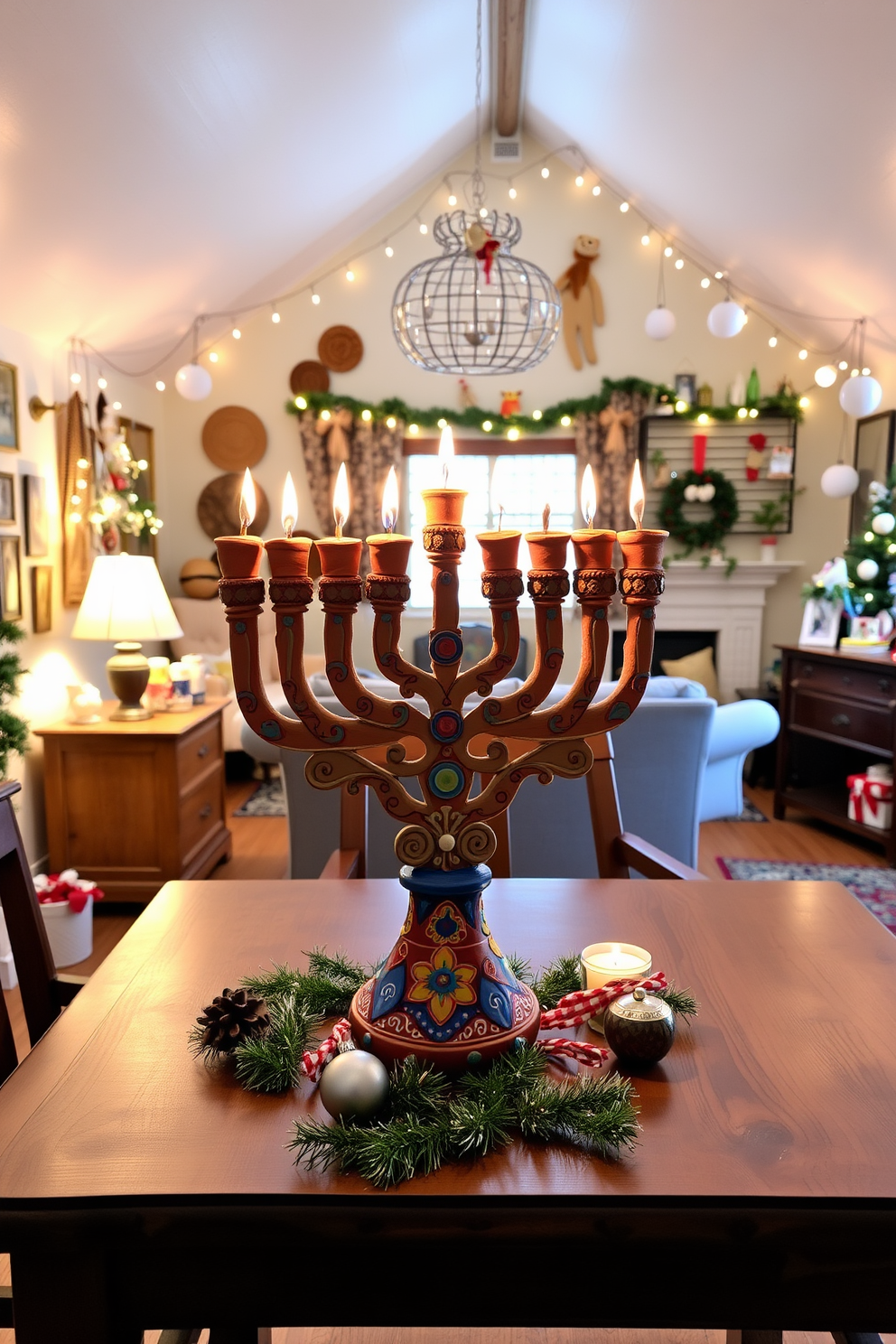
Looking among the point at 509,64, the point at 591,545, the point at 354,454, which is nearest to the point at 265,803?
the point at 354,454

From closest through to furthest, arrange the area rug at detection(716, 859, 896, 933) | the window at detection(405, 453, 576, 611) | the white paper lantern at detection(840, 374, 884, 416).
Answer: the area rug at detection(716, 859, 896, 933) < the white paper lantern at detection(840, 374, 884, 416) < the window at detection(405, 453, 576, 611)

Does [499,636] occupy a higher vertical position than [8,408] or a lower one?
lower

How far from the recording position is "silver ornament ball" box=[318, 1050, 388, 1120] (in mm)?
851

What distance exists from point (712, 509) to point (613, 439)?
2.66 ft

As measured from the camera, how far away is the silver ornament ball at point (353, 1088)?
85cm

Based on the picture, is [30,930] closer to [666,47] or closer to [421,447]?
[666,47]

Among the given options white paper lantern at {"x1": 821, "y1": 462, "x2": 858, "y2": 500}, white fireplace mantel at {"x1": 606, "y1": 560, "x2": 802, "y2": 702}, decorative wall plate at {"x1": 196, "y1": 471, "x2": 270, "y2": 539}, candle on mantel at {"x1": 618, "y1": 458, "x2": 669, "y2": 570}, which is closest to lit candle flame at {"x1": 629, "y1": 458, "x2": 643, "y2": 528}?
candle on mantel at {"x1": 618, "y1": 458, "x2": 669, "y2": 570}

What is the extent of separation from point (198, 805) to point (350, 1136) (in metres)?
3.22

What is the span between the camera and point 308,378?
655cm

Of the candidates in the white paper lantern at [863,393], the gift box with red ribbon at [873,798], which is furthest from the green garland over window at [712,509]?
the gift box with red ribbon at [873,798]

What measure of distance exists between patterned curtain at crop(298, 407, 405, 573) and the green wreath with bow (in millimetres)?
1846

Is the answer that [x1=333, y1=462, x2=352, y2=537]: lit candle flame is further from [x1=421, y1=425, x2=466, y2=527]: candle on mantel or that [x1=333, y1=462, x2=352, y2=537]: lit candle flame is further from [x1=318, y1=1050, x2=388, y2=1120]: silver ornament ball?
[x1=318, y1=1050, x2=388, y2=1120]: silver ornament ball

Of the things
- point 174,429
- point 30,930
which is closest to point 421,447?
point 174,429

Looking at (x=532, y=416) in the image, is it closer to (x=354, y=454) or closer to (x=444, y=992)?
(x=354, y=454)
